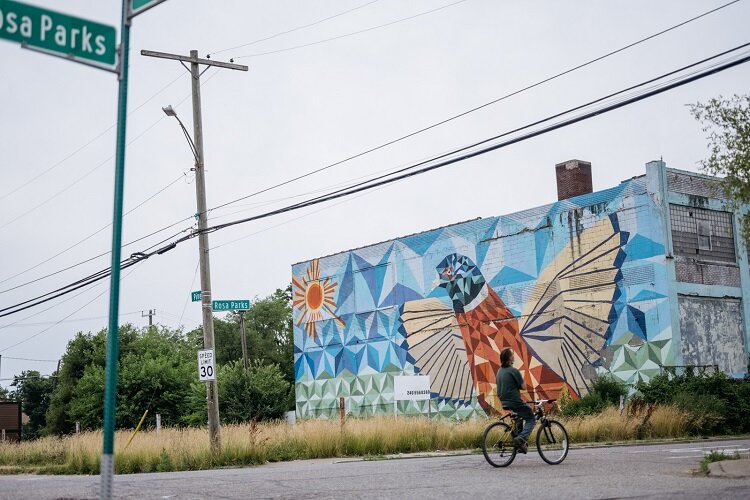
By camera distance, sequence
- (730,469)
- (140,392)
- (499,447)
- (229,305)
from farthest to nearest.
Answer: (140,392), (229,305), (499,447), (730,469)

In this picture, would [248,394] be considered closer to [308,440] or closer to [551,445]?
[308,440]

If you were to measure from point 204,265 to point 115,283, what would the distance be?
16.5m

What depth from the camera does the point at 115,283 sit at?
244 inches

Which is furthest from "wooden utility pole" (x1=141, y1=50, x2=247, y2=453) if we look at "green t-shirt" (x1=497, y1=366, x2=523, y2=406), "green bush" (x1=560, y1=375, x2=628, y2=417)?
"green bush" (x1=560, y1=375, x2=628, y2=417)

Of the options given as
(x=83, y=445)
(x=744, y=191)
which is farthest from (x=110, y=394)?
(x=83, y=445)

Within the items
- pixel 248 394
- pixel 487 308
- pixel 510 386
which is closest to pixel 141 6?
pixel 510 386

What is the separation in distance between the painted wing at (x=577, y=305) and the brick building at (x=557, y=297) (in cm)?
5

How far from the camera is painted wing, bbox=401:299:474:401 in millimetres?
39688

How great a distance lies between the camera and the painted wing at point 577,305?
113 ft

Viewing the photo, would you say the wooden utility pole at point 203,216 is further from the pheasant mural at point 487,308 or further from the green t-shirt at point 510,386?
the green t-shirt at point 510,386

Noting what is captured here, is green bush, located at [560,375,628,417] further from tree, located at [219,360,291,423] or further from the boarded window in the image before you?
tree, located at [219,360,291,423]

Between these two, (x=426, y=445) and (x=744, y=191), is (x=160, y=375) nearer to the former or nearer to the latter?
(x=426, y=445)

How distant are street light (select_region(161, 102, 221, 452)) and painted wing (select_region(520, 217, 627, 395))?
57.2 ft

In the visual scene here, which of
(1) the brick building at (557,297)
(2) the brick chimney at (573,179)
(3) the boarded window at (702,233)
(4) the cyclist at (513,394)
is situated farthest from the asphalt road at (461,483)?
(2) the brick chimney at (573,179)
